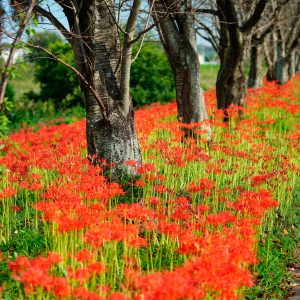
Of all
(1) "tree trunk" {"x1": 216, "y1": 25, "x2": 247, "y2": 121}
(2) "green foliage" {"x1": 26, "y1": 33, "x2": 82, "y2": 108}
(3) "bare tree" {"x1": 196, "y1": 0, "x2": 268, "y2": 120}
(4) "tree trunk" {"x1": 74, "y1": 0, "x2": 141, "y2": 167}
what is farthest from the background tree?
(2) "green foliage" {"x1": 26, "y1": 33, "x2": 82, "y2": 108}

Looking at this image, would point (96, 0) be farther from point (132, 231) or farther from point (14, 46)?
point (132, 231)

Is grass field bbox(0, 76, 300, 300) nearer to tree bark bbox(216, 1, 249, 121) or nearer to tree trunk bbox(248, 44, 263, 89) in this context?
tree bark bbox(216, 1, 249, 121)

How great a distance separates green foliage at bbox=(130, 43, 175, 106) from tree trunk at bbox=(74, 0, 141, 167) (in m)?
14.8

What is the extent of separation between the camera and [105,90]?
275 inches

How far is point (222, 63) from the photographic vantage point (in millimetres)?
12203

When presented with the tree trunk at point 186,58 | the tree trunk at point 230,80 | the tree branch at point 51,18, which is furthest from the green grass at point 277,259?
the tree trunk at point 230,80

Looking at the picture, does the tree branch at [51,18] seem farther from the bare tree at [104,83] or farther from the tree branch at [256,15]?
the tree branch at [256,15]

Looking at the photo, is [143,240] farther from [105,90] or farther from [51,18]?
[51,18]

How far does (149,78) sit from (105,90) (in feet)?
50.6

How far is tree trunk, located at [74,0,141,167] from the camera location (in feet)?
22.6

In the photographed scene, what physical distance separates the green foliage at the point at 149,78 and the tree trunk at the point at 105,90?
1481 cm

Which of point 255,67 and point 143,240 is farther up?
point 255,67

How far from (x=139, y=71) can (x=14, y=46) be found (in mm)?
18171

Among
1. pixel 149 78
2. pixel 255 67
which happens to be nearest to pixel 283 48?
pixel 255 67
